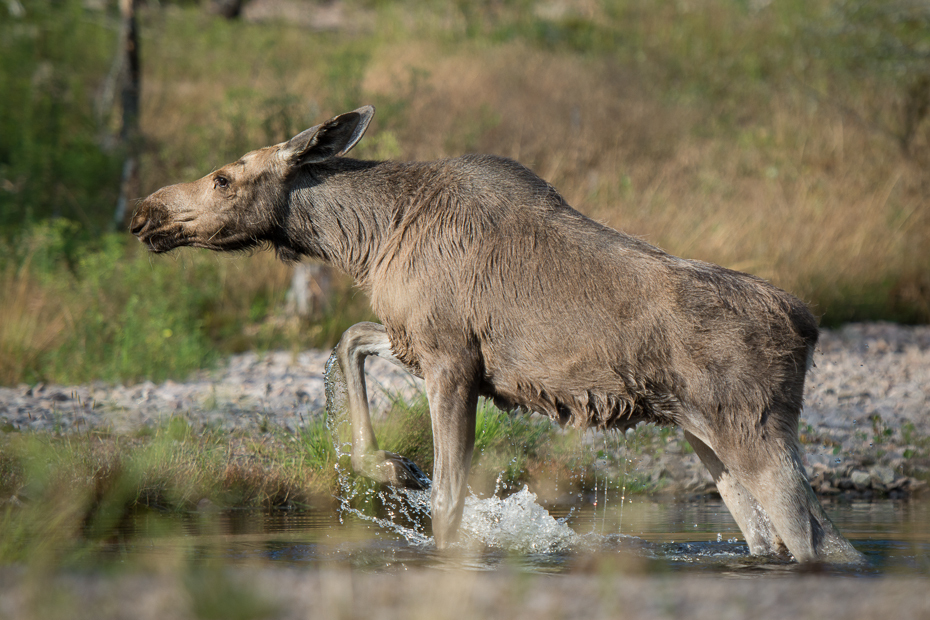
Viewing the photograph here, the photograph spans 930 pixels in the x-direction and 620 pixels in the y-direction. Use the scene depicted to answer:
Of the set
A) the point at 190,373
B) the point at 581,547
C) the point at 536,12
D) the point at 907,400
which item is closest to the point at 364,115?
the point at 581,547

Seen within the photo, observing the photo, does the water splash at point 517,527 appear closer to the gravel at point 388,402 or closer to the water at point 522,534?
the water at point 522,534

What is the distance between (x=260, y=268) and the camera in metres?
12.5

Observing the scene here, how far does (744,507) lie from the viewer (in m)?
5.36

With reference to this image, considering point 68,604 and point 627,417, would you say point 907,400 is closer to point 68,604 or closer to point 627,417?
point 627,417

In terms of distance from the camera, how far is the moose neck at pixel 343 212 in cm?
567

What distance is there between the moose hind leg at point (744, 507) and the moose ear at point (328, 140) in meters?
2.60

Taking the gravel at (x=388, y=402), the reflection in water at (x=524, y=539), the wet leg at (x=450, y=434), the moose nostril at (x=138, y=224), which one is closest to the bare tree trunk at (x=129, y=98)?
the gravel at (x=388, y=402)

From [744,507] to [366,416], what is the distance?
7.58 feet

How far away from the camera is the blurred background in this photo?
37.0ft

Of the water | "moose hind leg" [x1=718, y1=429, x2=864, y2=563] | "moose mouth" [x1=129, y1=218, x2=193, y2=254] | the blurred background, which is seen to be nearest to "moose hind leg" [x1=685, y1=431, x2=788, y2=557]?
the water

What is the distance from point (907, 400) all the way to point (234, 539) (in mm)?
7109

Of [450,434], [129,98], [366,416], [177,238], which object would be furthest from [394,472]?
[129,98]

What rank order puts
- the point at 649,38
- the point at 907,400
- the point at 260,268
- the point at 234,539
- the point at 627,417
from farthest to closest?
the point at 649,38, the point at 260,268, the point at 907,400, the point at 234,539, the point at 627,417

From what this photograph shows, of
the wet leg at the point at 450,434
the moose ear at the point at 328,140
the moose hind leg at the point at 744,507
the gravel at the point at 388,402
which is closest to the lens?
the wet leg at the point at 450,434
